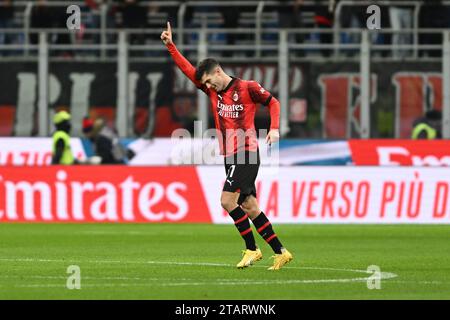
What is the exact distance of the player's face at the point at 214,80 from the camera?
1404cm

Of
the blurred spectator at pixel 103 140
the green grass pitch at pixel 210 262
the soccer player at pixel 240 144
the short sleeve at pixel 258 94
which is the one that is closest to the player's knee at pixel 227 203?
the soccer player at pixel 240 144

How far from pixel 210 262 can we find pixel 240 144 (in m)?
1.78

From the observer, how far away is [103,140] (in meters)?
27.3

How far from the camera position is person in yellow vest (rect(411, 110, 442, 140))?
91.3 ft

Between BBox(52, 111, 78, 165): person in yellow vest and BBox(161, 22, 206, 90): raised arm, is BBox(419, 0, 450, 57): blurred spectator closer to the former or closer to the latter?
BBox(52, 111, 78, 165): person in yellow vest

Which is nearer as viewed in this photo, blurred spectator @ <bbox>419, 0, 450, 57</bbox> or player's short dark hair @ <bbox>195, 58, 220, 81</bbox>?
player's short dark hair @ <bbox>195, 58, 220, 81</bbox>

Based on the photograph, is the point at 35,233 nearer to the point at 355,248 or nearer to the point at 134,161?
the point at 355,248

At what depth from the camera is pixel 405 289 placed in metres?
12.0

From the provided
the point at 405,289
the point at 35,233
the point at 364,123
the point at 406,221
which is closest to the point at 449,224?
the point at 406,221

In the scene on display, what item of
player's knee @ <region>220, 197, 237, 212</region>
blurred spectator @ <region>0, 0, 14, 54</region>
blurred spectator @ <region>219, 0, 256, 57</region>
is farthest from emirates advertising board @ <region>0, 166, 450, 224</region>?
player's knee @ <region>220, 197, 237, 212</region>

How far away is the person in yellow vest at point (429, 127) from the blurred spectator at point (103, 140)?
6.55 meters

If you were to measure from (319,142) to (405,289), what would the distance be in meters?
16.8

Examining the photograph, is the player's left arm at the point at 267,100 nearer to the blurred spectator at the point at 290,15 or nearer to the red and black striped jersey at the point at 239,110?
the red and black striped jersey at the point at 239,110

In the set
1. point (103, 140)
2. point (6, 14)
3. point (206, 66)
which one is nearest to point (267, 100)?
point (206, 66)
